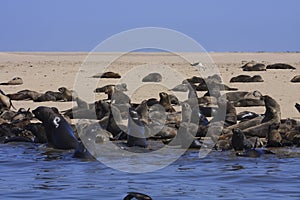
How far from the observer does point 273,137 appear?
11.0m

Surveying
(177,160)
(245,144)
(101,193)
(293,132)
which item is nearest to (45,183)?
A: (101,193)

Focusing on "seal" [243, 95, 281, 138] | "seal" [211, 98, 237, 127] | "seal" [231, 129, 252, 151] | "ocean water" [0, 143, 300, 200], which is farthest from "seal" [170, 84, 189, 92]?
"seal" [231, 129, 252, 151]

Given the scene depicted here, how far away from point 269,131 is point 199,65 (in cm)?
1586

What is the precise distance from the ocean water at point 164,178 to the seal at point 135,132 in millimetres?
769

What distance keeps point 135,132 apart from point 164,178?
2.36 metres

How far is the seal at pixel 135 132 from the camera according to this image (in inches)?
436

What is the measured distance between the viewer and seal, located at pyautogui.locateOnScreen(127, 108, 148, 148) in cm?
1108

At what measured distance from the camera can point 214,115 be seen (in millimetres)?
13461

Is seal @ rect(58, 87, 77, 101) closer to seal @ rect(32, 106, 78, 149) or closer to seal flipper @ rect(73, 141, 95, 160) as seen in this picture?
seal @ rect(32, 106, 78, 149)

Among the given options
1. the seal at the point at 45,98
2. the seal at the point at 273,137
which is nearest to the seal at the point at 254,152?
the seal at the point at 273,137

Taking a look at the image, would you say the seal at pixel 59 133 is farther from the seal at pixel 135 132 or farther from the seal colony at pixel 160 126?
the seal at pixel 135 132

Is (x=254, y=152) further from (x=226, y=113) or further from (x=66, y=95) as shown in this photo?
(x=66, y=95)

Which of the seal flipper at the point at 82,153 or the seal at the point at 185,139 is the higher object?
the seal at the point at 185,139

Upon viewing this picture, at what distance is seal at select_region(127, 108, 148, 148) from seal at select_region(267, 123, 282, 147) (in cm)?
180
